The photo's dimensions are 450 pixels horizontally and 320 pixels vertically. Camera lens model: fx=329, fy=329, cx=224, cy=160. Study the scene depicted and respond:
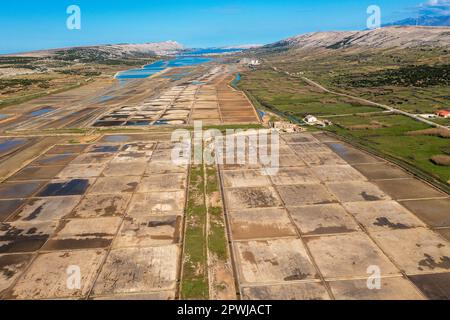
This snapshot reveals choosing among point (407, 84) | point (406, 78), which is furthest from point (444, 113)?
point (406, 78)

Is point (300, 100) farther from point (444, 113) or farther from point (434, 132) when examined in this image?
point (434, 132)

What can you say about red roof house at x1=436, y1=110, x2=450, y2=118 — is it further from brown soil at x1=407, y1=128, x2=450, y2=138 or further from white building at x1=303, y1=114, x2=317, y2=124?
white building at x1=303, y1=114, x2=317, y2=124

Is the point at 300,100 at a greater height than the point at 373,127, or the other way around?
the point at 300,100

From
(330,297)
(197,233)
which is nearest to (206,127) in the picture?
(197,233)

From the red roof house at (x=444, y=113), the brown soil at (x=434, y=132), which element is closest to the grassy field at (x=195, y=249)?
the brown soil at (x=434, y=132)

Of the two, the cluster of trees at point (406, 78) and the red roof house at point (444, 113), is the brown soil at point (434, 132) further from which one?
the cluster of trees at point (406, 78)

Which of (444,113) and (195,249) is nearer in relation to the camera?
(195,249)
